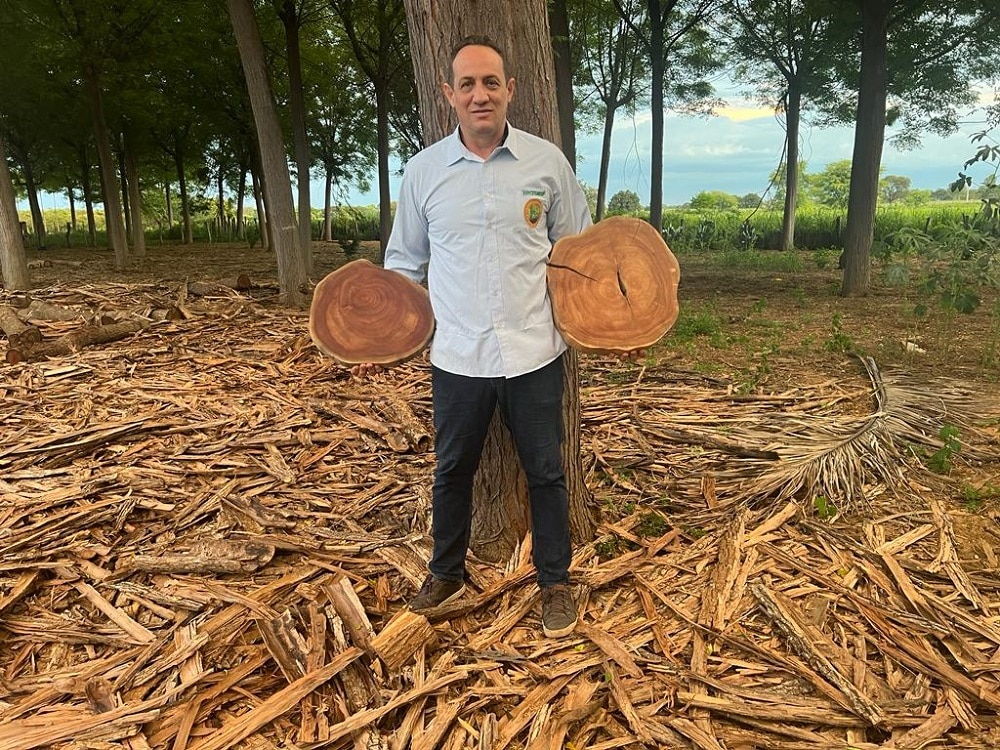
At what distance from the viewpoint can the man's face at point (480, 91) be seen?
2277 millimetres

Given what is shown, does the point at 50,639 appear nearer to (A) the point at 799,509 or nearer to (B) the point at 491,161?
(B) the point at 491,161

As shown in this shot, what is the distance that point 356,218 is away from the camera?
3484 centimetres

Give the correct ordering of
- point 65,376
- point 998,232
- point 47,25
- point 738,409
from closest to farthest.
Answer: point 738,409 → point 65,376 → point 998,232 → point 47,25

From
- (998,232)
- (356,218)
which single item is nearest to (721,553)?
(998,232)

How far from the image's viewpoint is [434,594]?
2.78 m

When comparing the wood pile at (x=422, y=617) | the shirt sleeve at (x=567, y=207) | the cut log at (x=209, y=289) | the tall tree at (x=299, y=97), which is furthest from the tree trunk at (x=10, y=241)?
the shirt sleeve at (x=567, y=207)

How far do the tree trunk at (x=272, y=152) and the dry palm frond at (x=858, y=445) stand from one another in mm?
6796

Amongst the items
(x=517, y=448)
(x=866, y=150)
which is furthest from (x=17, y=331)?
(x=866, y=150)

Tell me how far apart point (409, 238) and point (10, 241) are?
9905 mm

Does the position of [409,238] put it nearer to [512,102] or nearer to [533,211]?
[533,211]

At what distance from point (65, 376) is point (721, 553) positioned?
5437 millimetres

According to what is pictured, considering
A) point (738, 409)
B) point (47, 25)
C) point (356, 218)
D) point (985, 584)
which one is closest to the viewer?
point (985, 584)

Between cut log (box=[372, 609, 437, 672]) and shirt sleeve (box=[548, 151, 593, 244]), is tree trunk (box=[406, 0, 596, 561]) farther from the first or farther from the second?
cut log (box=[372, 609, 437, 672])

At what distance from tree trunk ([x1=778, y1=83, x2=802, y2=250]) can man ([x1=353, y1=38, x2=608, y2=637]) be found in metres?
19.0
